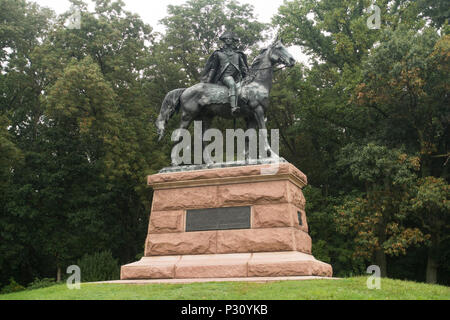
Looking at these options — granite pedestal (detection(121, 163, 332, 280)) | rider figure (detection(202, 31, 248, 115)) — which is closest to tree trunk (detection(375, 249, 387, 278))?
granite pedestal (detection(121, 163, 332, 280))

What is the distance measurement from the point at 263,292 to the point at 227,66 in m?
5.97

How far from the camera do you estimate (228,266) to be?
384 inches

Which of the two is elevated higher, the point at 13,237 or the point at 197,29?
the point at 197,29

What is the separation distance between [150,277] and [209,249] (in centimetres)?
128

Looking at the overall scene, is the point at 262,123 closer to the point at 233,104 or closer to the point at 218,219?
the point at 233,104

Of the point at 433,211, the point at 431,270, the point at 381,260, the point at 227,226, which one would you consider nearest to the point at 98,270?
the point at 227,226

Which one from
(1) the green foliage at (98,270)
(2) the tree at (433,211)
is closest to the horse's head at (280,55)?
(2) the tree at (433,211)

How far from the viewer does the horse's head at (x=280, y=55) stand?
11480mm

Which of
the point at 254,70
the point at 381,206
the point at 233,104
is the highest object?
the point at 254,70

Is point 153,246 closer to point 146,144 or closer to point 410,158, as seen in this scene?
point 410,158

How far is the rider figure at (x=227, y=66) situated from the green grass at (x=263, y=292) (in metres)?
4.57

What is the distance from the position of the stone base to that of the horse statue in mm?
2360

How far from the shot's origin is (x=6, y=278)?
85.9ft
